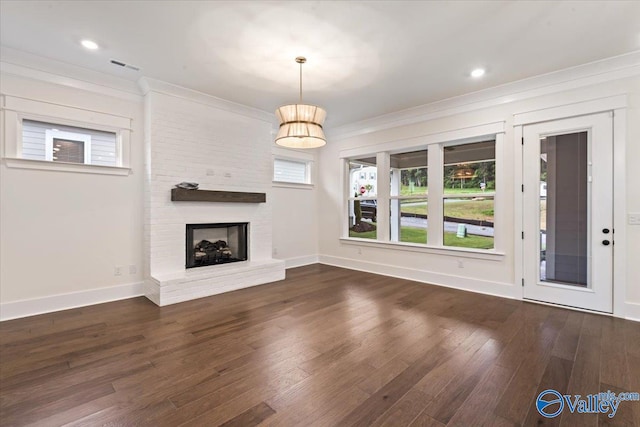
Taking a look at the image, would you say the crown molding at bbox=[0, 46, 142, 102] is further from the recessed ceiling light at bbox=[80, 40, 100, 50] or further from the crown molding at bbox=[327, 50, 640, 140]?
the crown molding at bbox=[327, 50, 640, 140]

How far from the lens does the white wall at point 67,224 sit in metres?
3.32

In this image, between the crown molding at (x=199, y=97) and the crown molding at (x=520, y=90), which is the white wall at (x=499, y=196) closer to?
the crown molding at (x=520, y=90)

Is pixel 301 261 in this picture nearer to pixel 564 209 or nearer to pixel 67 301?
pixel 67 301

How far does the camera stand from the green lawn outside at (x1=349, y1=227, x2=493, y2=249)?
15.0ft

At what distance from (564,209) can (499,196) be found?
2.47 feet

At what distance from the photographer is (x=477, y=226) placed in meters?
4.65

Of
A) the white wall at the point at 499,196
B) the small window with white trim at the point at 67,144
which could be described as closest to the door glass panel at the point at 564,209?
the white wall at the point at 499,196

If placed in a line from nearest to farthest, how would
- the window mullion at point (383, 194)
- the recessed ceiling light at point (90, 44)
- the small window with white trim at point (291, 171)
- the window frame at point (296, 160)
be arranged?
1. the recessed ceiling light at point (90, 44)
2. the window mullion at point (383, 194)
3. the window frame at point (296, 160)
4. the small window with white trim at point (291, 171)

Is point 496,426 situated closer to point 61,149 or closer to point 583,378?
point 583,378

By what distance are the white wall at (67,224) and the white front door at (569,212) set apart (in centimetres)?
555

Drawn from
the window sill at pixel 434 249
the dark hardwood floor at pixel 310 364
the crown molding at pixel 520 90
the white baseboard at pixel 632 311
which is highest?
the crown molding at pixel 520 90

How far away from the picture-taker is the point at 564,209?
375 cm

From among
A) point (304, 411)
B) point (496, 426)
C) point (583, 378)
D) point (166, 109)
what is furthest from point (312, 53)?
point (583, 378)

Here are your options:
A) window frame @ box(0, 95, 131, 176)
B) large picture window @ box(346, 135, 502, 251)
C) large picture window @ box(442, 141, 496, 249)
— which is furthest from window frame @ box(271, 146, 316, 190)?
large picture window @ box(442, 141, 496, 249)
